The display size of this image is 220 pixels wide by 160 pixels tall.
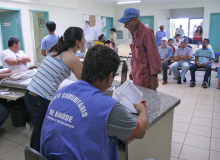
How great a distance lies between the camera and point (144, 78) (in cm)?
222

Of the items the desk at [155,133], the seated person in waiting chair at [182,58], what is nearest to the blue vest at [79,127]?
the desk at [155,133]

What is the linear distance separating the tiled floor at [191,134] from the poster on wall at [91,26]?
625 cm

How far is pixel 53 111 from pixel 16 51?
3147 millimetres

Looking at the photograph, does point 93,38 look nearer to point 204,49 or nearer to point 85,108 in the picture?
point 204,49

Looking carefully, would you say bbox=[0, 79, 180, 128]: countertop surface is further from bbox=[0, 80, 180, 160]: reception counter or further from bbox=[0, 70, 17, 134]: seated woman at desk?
bbox=[0, 70, 17, 134]: seated woman at desk

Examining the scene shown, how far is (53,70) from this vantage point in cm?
164

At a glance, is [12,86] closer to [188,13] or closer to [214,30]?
[214,30]

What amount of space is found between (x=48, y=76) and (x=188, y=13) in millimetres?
12328

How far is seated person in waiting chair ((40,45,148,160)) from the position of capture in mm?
850

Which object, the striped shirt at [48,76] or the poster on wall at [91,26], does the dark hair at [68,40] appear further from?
the poster on wall at [91,26]

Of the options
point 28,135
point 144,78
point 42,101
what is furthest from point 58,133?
point 28,135

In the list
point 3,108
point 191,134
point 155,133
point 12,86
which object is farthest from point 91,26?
point 155,133

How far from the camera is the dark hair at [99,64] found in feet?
3.13

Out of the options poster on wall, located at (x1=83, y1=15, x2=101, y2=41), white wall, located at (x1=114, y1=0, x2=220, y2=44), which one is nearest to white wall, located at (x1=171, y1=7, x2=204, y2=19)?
white wall, located at (x1=114, y1=0, x2=220, y2=44)
